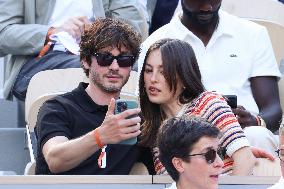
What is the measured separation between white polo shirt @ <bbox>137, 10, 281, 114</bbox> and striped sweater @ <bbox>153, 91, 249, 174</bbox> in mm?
1010

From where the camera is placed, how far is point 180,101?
17.0ft

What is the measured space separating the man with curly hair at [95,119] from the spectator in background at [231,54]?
788 millimetres

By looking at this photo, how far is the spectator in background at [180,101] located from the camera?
5035mm

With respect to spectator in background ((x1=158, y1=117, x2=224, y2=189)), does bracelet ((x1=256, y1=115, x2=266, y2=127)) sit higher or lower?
lower

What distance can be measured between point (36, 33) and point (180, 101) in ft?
5.65

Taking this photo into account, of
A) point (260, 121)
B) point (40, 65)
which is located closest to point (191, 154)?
point (260, 121)

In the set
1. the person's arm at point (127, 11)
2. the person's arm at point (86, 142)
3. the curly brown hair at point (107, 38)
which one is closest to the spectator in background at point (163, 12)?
the person's arm at point (127, 11)

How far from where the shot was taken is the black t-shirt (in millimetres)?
5047

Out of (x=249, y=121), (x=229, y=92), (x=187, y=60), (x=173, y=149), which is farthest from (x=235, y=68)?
(x=173, y=149)

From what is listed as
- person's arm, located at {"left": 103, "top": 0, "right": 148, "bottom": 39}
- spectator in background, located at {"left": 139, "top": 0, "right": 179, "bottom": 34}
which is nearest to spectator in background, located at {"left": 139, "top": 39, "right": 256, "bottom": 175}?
person's arm, located at {"left": 103, "top": 0, "right": 148, "bottom": 39}

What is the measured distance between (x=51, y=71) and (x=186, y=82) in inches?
49.0

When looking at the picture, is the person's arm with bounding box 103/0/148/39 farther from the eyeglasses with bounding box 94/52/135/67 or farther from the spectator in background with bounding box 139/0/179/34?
the eyeglasses with bounding box 94/52/135/67

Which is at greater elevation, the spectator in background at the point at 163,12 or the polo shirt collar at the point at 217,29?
the polo shirt collar at the point at 217,29

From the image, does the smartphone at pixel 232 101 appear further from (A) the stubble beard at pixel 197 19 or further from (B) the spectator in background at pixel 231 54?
(A) the stubble beard at pixel 197 19
